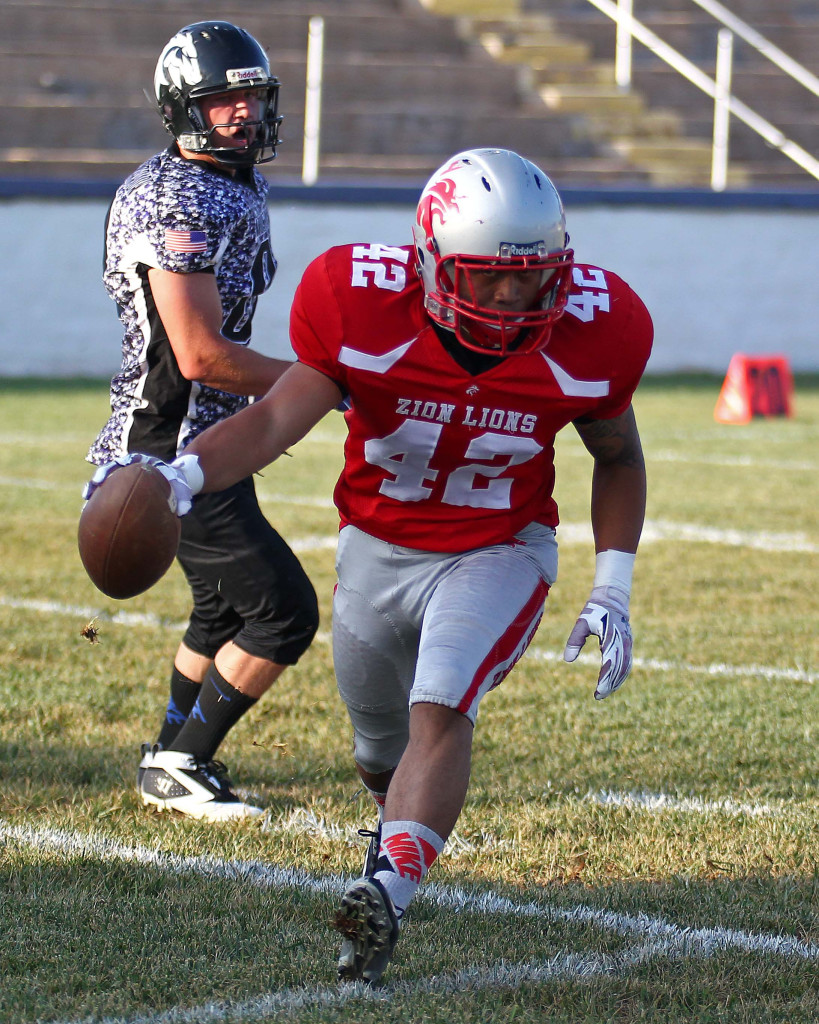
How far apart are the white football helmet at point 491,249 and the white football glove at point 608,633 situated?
509 millimetres

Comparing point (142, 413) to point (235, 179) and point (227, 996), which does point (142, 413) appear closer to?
point (235, 179)

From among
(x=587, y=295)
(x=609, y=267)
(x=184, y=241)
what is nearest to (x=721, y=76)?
(x=609, y=267)

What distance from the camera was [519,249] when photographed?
2.79 m

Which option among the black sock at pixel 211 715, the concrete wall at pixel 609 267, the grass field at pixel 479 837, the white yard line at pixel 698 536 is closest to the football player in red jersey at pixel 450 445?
the grass field at pixel 479 837

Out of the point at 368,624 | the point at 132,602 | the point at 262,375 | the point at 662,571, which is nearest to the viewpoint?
the point at 368,624

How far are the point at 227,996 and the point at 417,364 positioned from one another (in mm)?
1174

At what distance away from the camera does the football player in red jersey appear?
8.92ft

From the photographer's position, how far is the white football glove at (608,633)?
9.46 ft

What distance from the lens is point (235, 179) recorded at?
3.69 metres

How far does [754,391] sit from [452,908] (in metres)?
9.28

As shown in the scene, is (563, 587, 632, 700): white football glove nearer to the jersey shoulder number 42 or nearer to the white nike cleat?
the jersey shoulder number 42

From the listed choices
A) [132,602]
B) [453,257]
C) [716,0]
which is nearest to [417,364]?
[453,257]

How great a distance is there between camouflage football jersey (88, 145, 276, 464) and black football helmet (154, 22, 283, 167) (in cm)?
6

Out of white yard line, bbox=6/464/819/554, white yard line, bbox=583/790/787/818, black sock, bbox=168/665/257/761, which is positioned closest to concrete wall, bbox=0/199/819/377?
white yard line, bbox=6/464/819/554
